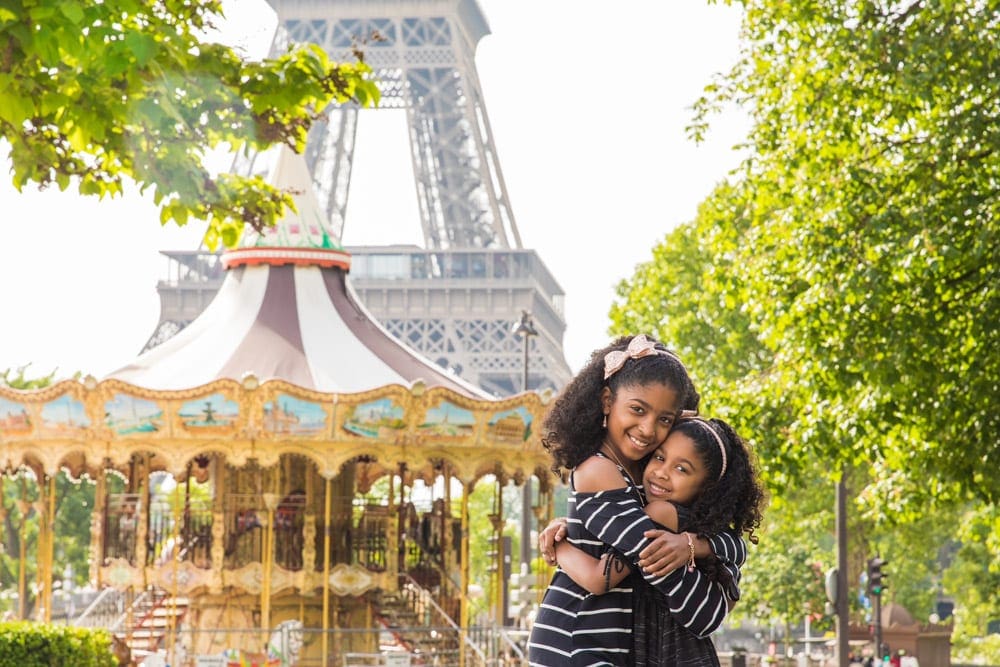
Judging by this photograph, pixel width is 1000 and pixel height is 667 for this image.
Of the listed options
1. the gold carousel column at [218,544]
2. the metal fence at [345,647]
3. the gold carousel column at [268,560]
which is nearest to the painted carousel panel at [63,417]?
the gold carousel column at [218,544]

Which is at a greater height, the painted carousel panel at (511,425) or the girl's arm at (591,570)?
the painted carousel panel at (511,425)

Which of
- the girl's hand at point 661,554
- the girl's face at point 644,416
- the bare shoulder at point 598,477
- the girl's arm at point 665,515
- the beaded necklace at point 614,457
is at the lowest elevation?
the girl's hand at point 661,554

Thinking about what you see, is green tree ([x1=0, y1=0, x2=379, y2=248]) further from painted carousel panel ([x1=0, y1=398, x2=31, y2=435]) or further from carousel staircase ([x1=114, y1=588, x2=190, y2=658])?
carousel staircase ([x1=114, y1=588, x2=190, y2=658])

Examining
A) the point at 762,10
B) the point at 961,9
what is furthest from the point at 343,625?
the point at 961,9

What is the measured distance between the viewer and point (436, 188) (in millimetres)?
76562

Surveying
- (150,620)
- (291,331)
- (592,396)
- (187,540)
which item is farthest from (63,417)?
(592,396)

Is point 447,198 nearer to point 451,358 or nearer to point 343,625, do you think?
point 451,358

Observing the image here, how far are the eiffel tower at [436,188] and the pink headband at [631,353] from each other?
62285 mm

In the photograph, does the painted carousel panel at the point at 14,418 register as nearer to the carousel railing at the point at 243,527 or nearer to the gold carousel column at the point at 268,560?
the carousel railing at the point at 243,527

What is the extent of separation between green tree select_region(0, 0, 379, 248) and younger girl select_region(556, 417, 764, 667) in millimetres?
4959

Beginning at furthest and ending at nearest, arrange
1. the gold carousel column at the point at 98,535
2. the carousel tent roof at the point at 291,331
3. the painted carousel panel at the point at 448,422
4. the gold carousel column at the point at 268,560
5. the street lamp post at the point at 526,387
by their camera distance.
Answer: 1. the street lamp post at the point at 526,387
2. the gold carousel column at the point at 98,535
3. the carousel tent roof at the point at 291,331
4. the painted carousel panel at the point at 448,422
5. the gold carousel column at the point at 268,560

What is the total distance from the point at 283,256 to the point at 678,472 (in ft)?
65.3

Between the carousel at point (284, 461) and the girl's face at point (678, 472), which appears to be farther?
the carousel at point (284, 461)

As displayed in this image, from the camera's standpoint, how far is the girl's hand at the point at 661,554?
4262 millimetres
